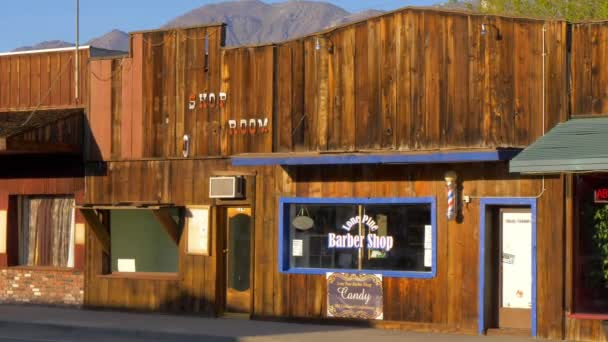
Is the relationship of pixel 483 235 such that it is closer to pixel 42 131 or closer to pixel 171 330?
pixel 171 330

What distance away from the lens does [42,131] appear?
2261 centimetres

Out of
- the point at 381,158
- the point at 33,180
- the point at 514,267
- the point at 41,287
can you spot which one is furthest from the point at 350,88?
the point at 41,287

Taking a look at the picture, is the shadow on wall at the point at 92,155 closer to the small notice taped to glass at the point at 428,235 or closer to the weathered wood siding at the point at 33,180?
the weathered wood siding at the point at 33,180

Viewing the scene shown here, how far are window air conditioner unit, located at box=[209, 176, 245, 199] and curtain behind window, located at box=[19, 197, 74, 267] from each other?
162 inches

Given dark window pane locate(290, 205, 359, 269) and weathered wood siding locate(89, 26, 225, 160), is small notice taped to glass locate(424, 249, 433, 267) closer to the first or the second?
dark window pane locate(290, 205, 359, 269)

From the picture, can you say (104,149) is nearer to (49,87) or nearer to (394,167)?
(49,87)

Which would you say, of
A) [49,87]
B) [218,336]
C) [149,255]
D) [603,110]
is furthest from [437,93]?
[49,87]

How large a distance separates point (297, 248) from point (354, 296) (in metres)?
1.56

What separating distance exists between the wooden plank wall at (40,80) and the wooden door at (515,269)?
Result: 9.73m

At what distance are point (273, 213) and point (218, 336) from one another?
340 centimetres

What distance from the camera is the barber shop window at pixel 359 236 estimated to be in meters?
19.8

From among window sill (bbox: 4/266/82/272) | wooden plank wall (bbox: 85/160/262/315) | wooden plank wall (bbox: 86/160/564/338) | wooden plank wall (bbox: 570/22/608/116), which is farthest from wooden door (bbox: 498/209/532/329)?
window sill (bbox: 4/266/82/272)

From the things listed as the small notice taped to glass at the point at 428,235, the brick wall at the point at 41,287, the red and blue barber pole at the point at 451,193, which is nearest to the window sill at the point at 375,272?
the small notice taped to glass at the point at 428,235

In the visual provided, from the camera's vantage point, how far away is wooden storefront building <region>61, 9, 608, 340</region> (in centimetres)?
1858
